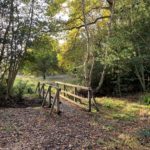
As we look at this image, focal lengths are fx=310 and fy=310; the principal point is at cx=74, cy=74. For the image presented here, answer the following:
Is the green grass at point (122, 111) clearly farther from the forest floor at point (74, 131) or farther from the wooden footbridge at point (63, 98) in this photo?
the wooden footbridge at point (63, 98)

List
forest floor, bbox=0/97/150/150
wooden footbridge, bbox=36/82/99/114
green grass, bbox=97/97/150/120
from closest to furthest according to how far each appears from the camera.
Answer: forest floor, bbox=0/97/150/150 → green grass, bbox=97/97/150/120 → wooden footbridge, bbox=36/82/99/114

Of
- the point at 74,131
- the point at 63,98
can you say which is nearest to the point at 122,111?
the point at 74,131

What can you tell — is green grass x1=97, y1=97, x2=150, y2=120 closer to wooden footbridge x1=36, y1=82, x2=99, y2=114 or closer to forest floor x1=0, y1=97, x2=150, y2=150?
forest floor x1=0, y1=97, x2=150, y2=150

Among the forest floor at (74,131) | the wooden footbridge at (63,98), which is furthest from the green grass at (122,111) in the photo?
the wooden footbridge at (63,98)

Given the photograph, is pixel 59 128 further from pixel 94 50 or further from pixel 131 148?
pixel 94 50

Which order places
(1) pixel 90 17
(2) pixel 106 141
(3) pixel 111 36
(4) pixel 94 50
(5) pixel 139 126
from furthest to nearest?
(1) pixel 90 17 < (4) pixel 94 50 < (3) pixel 111 36 < (5) pixel 139 126 < (2) pixel 106 141

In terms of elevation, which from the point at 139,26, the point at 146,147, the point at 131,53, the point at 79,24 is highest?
the point at 79,24

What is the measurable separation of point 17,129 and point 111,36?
7274 millimetres

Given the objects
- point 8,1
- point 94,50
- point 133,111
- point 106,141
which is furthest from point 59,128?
point 94,50

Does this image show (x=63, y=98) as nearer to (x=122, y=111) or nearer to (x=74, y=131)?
(x=122, y=111)

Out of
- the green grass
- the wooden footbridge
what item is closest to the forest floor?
the green grass

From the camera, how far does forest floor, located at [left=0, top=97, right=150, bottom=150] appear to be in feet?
24.2

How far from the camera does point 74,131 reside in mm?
8797

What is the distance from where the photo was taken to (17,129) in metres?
9.06
